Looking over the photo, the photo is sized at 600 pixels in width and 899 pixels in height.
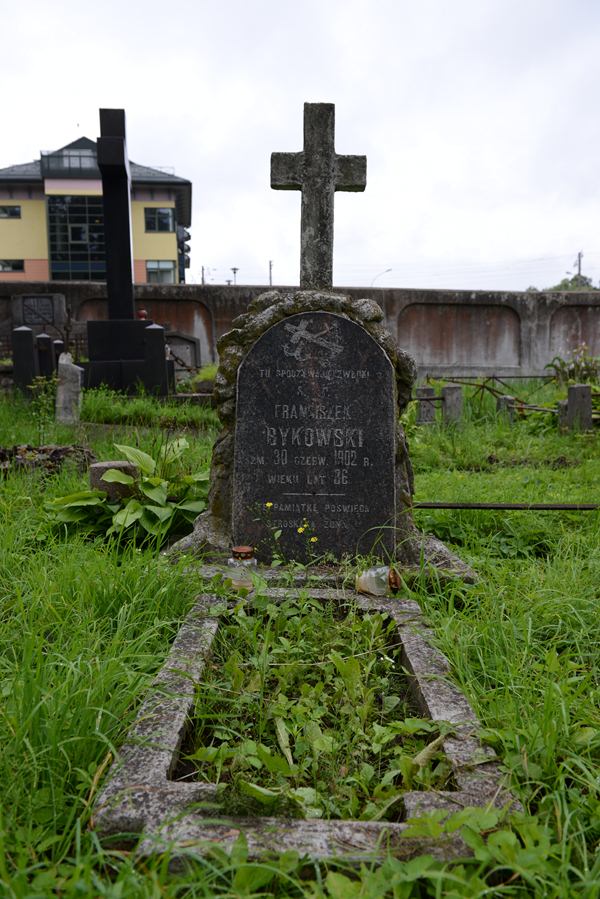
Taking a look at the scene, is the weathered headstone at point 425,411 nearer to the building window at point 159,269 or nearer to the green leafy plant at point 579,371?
the green leafy plant at point 579,371

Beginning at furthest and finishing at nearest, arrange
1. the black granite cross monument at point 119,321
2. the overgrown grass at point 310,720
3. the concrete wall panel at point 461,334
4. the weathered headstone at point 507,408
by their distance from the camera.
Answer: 1. the concrete wall panel at point 461,334
2. the black granite cross monument at point 119,321
3. the weathered headstone at point 507,408
4. the overgrown grass at point 310,720

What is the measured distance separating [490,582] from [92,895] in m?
2.20

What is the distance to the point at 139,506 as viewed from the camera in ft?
12.6

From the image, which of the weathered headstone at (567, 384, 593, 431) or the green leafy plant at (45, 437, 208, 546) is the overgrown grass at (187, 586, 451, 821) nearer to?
the green leafy plant at (45, 437, 208, 546)

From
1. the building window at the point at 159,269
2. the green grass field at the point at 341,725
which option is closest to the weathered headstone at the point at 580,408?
the green grass field at the point at 341,725

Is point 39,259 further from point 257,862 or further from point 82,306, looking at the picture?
point 257,862

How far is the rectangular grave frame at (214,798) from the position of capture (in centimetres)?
149

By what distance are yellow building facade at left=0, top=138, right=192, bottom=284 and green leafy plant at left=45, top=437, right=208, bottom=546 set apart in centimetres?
3545

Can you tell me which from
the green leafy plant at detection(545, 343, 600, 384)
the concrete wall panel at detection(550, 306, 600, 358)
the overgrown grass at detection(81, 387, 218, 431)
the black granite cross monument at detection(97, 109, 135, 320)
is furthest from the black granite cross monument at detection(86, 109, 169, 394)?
the concrete wall panel at detection(550, 306, 600, 358)

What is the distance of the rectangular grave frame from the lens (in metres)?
1.49

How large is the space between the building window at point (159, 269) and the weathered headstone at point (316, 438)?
36.4 meters

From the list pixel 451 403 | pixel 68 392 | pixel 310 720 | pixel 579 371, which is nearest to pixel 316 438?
pixel 310 720

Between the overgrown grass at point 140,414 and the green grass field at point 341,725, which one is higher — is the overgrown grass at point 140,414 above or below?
above

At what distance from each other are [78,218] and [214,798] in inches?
1591
